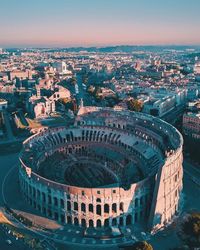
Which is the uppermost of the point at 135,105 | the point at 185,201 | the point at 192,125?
the point at 135,105

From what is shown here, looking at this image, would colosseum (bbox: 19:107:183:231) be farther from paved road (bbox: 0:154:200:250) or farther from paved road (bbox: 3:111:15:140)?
paved road (bbox: 3:111:15:140)

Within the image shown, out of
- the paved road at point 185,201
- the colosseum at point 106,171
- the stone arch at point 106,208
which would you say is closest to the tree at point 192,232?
the paved road at point 185,201

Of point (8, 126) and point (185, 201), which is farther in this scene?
point (8, 126)

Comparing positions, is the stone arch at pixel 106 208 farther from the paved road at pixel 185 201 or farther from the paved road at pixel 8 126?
the paved road at pixel 8 126

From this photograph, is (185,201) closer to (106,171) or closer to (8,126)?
(106,171)

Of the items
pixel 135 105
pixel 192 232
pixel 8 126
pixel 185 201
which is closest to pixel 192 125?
pixel 135 105

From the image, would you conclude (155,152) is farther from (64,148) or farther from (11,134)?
(11,134)

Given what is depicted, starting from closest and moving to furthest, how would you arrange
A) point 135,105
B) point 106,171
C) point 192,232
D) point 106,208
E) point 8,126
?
point 192,232
point 106,208
point 106,171
point 8,126
point 135,105

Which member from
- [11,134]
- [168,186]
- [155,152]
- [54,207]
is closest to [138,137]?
[155,152]
